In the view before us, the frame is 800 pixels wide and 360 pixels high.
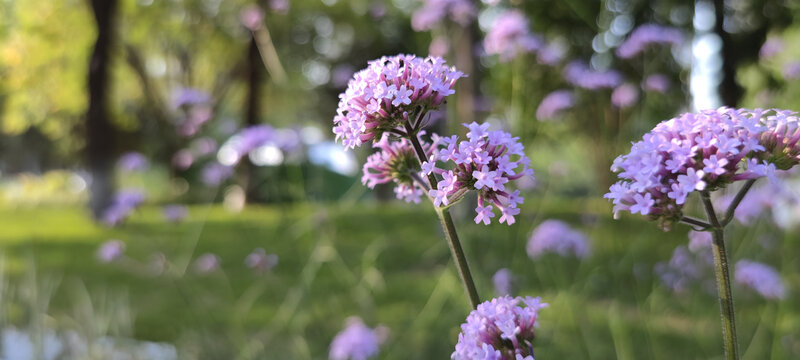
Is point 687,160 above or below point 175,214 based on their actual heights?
above

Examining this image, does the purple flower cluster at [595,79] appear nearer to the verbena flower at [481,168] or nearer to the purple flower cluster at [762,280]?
the purple flower cluster at [762,280]

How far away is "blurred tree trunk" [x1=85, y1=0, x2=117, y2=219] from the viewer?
849 centimetres

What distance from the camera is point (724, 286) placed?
607 millimetres

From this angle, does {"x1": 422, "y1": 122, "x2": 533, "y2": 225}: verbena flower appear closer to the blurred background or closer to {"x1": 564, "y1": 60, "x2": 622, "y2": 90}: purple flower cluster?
the blurred background

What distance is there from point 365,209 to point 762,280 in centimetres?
375

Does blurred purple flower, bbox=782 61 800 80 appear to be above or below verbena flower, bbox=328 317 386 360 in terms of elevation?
above

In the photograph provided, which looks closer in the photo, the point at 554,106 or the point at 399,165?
the point at 399,165

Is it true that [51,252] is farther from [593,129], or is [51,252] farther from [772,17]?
[772,17]

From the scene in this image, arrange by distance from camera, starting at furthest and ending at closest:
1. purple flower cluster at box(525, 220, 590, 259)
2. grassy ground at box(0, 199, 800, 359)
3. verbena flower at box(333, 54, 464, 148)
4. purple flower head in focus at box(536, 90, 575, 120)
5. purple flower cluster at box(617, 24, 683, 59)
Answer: purple flower head in focus at box(536, 90, 575, 120) < purple flower cluster at box(525, 220, 590, 259) < purple flower cluster at box(617, 24, 683, 59) < grassy ground at box(0, 199, 800, 359) < verbena flower at box(333, 54, 464, 148)

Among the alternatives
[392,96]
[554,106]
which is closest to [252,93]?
[554,106]

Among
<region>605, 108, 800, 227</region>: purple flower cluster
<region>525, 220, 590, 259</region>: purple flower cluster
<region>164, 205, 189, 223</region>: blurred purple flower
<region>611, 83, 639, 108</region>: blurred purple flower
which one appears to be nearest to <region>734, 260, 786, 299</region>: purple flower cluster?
<region>525, 220, 590, 259</region>: purple flower cluster

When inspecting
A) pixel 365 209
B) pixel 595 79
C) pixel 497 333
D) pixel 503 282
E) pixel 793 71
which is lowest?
pixel 365 209

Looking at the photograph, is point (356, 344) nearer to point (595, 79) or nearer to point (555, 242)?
point (555, 242)

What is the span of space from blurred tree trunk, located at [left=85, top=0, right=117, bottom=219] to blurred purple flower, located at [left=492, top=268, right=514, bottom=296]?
26.2 feet
